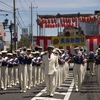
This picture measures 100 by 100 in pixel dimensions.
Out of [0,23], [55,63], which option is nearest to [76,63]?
[55,63]

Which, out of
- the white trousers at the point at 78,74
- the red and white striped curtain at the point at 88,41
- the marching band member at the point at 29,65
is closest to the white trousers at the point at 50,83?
the white trousers at the point at 78,74

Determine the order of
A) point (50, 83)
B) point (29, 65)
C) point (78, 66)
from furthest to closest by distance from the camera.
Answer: point (29, 65), point (78, 66), point (50, 83)

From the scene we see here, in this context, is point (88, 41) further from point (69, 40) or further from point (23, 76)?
point (23, 76)

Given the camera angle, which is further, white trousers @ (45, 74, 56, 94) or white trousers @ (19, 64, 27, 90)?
white trousers @ (19, 64, 27, 90)

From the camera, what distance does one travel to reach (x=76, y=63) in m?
15.6

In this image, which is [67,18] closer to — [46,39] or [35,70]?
[46,39]

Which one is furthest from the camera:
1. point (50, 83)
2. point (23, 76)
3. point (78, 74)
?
point (23, 76)

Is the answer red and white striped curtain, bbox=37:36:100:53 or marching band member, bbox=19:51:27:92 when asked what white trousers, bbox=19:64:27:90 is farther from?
red and white striped curtain, bbox=37:36:100:53

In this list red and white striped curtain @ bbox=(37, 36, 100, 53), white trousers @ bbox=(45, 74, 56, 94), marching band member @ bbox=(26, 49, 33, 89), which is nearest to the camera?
white trousers @ bbox=(45, 74, 56, 94)

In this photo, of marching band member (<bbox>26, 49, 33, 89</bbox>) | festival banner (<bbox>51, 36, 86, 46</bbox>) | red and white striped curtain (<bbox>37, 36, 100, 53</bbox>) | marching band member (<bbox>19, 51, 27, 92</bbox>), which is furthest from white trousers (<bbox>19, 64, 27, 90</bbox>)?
festival banner (<bbox>51, 36, 86, 46</bbox>)

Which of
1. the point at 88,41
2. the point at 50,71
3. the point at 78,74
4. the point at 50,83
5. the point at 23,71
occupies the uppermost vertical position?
the point at 88,41

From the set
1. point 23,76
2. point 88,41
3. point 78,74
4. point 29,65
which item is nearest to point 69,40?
point 88,41

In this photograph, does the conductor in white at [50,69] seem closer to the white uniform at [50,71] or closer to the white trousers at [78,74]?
the white uniform at [50,71]

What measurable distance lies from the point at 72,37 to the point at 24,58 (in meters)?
14.2
